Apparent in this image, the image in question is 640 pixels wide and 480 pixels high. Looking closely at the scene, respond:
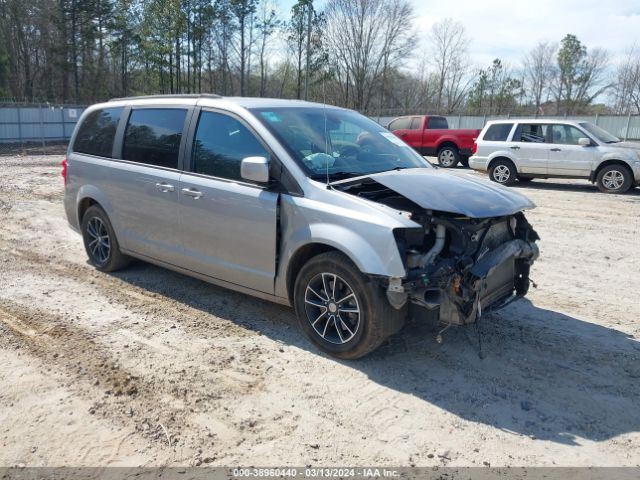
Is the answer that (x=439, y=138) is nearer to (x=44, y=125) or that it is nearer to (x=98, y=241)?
(x=98, y=241)

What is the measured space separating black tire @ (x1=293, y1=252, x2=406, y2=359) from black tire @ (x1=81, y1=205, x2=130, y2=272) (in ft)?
8.97

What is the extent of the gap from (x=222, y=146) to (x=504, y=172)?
1183 cm

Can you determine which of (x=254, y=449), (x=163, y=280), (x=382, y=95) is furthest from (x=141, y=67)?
(x=254, y=449)

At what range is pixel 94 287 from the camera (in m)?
5.67

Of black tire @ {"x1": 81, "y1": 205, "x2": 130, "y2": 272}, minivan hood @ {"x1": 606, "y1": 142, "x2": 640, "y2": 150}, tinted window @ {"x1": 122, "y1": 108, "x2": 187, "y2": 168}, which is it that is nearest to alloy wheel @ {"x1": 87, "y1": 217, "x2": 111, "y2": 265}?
black tire @ {"x1": 81, "y1": 205, "x2": 130, "y2": 272}

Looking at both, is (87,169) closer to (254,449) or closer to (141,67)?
(254,449)

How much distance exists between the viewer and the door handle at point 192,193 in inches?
186

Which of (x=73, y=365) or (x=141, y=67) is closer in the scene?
(x=73, y=365)

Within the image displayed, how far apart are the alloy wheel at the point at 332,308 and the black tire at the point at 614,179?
1190 cm

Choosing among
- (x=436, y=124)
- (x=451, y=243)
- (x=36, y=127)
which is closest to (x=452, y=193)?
(x=451, y=243)

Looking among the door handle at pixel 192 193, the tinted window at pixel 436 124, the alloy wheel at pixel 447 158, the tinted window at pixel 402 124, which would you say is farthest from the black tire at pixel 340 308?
the tinted window at pixel 402 124

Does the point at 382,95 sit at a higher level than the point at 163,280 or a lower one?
higher

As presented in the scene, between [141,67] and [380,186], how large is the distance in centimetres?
4855

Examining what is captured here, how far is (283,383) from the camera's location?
3.73 m
